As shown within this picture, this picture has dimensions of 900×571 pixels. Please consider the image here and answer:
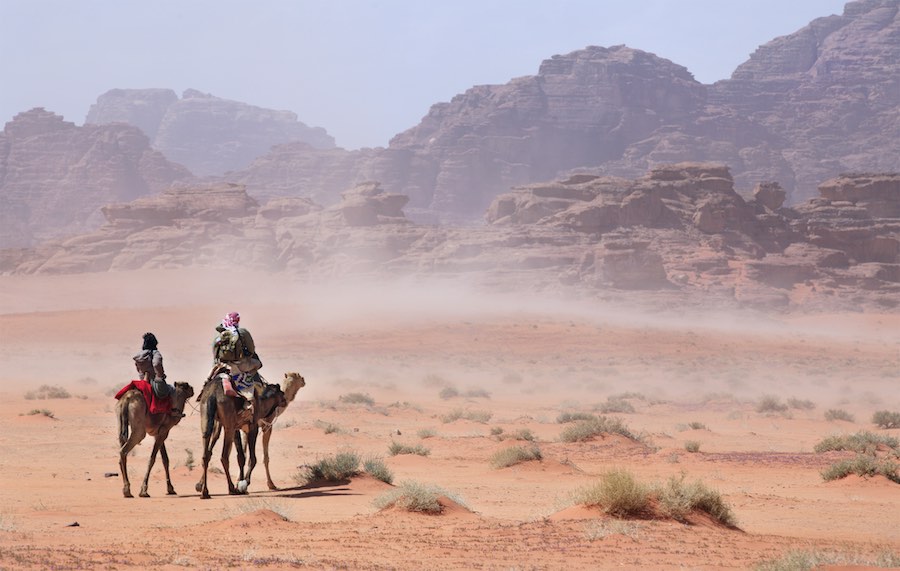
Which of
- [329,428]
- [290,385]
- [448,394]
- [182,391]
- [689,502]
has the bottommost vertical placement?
[448,394]

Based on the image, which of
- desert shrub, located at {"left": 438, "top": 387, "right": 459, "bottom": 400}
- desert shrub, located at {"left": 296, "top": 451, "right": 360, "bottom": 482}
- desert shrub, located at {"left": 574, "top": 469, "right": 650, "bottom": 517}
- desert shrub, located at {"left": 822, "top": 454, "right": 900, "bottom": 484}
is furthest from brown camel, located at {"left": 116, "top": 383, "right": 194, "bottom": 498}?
desert shrub, located at {"left": 438, "top": 387, "right": 459, "bottom": 400}

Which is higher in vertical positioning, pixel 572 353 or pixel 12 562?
pixel 12 562

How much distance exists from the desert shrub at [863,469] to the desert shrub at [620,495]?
6767 millimetres

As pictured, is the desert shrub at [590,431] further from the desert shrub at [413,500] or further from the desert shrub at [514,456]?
the desert shrub at [413,500]

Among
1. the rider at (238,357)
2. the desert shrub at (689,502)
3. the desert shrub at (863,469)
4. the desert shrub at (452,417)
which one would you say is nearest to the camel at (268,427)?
A: the rider at (238,357)

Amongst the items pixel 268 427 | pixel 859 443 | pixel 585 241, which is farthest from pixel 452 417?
pixel 585 241

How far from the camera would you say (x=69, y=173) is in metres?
188

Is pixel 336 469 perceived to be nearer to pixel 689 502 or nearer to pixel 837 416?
pixel 689 502

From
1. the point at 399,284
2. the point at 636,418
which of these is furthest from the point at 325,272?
the point at 636,418

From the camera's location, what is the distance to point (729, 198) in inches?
3939

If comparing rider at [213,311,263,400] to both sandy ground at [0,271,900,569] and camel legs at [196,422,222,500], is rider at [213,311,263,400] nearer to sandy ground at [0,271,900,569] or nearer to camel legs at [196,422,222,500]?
camel legs at [196,422,222,500]

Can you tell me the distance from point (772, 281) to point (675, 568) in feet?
285

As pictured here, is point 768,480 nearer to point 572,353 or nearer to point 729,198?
point 572,353

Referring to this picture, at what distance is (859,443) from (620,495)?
1166 centimetres
